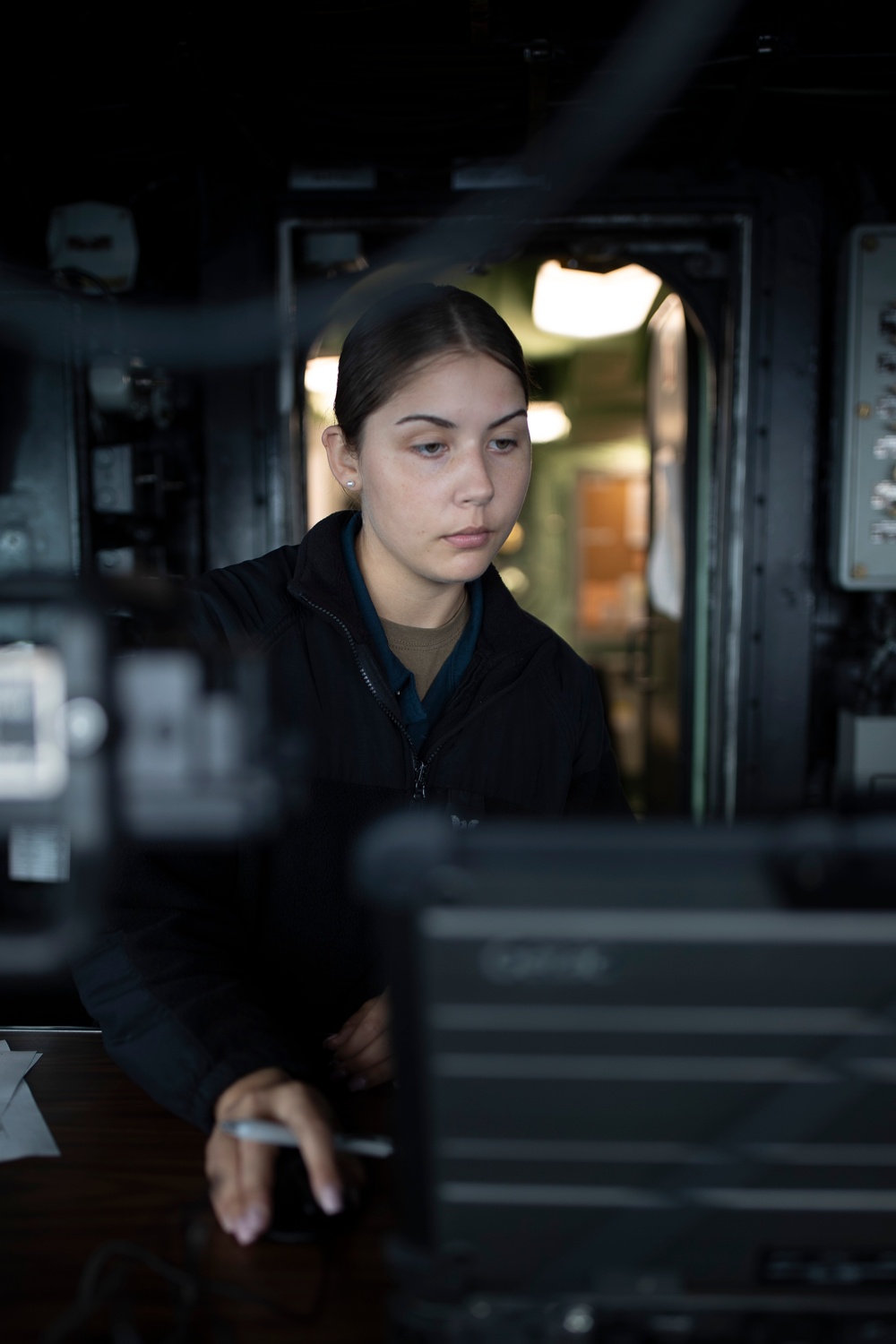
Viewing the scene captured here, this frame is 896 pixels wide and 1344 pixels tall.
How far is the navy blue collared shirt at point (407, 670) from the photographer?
1404 mm

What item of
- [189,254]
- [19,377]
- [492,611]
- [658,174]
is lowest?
[492,611]

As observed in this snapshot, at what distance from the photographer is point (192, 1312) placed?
0.73 metres

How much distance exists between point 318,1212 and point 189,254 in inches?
101

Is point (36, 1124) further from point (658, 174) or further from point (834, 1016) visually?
point (658, 174)

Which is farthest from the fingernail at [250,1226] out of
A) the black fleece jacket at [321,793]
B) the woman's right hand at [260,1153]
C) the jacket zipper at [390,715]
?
the jacket zipper at [390,715]

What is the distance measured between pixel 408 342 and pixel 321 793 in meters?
0.66

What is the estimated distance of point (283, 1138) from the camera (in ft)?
2.73

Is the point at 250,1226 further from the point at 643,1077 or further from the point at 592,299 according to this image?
the point at 592,299

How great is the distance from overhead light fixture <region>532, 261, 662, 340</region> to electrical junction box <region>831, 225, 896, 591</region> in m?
1.19

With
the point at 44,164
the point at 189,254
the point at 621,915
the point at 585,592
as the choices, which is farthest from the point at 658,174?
the point at 585,592

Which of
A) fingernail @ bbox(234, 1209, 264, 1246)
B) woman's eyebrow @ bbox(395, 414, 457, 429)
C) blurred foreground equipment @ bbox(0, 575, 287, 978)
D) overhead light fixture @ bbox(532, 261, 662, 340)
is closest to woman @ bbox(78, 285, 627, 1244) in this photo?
woman's eyebrow @ bbox(395, 414, 457, 429)

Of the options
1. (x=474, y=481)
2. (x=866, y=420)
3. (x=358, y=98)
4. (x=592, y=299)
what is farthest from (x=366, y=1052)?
(x=592, y=299)

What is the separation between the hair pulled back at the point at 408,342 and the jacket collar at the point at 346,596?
0.16 metres

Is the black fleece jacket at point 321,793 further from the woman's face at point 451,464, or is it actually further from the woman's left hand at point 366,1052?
the woman's face at point 451,464
